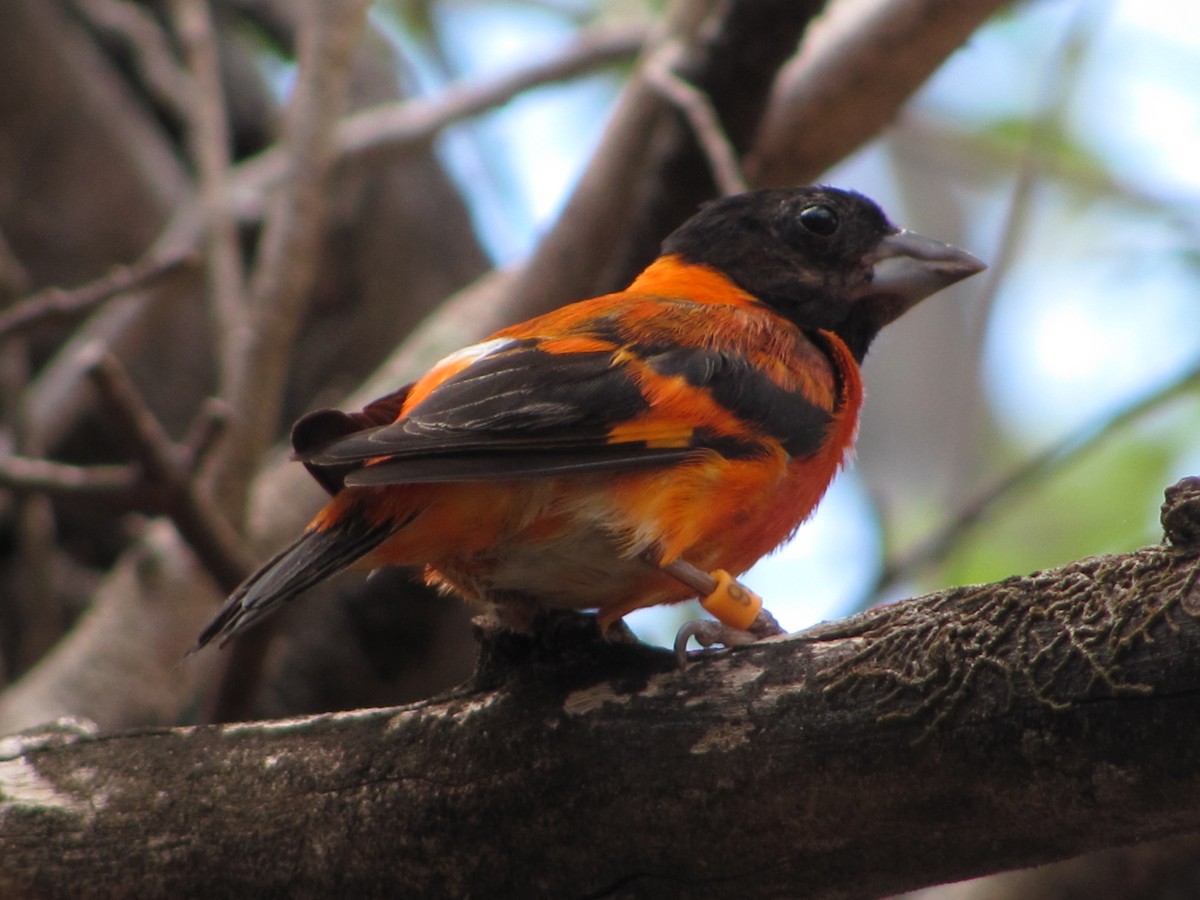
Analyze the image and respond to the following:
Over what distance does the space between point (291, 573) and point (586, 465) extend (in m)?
0.65

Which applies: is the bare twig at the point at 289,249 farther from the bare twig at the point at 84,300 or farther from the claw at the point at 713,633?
the claw at the point at 713,633

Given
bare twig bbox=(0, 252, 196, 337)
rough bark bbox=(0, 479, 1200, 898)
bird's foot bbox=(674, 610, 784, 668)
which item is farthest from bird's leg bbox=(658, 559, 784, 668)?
bare twig bbox=(0, 252, 196, 337)

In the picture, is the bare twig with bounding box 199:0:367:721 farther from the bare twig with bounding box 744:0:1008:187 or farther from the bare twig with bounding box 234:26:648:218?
the bare twig with bounding box 744:0:1008:187

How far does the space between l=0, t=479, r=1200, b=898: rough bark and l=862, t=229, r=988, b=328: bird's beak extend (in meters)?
2.02

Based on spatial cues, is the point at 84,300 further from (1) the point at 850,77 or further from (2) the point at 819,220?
(1) the point at 850,77

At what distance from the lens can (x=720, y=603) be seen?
10.5ft

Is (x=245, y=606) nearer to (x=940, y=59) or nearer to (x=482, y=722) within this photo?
(x=482, y=722)

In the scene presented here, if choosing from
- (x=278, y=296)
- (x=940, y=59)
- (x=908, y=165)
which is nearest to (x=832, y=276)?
(x=940, y=59)

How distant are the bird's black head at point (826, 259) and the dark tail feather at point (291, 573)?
1.81 meters

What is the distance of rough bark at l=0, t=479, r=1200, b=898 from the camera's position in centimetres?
219

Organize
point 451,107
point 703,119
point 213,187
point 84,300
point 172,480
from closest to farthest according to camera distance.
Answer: point 172,480, point 84,300, point 703,119, point 213,187, point 451,107

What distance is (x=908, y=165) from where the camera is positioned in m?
11.5

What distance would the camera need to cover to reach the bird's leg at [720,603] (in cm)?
315

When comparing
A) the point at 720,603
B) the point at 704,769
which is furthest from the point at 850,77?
the point at 704,769
